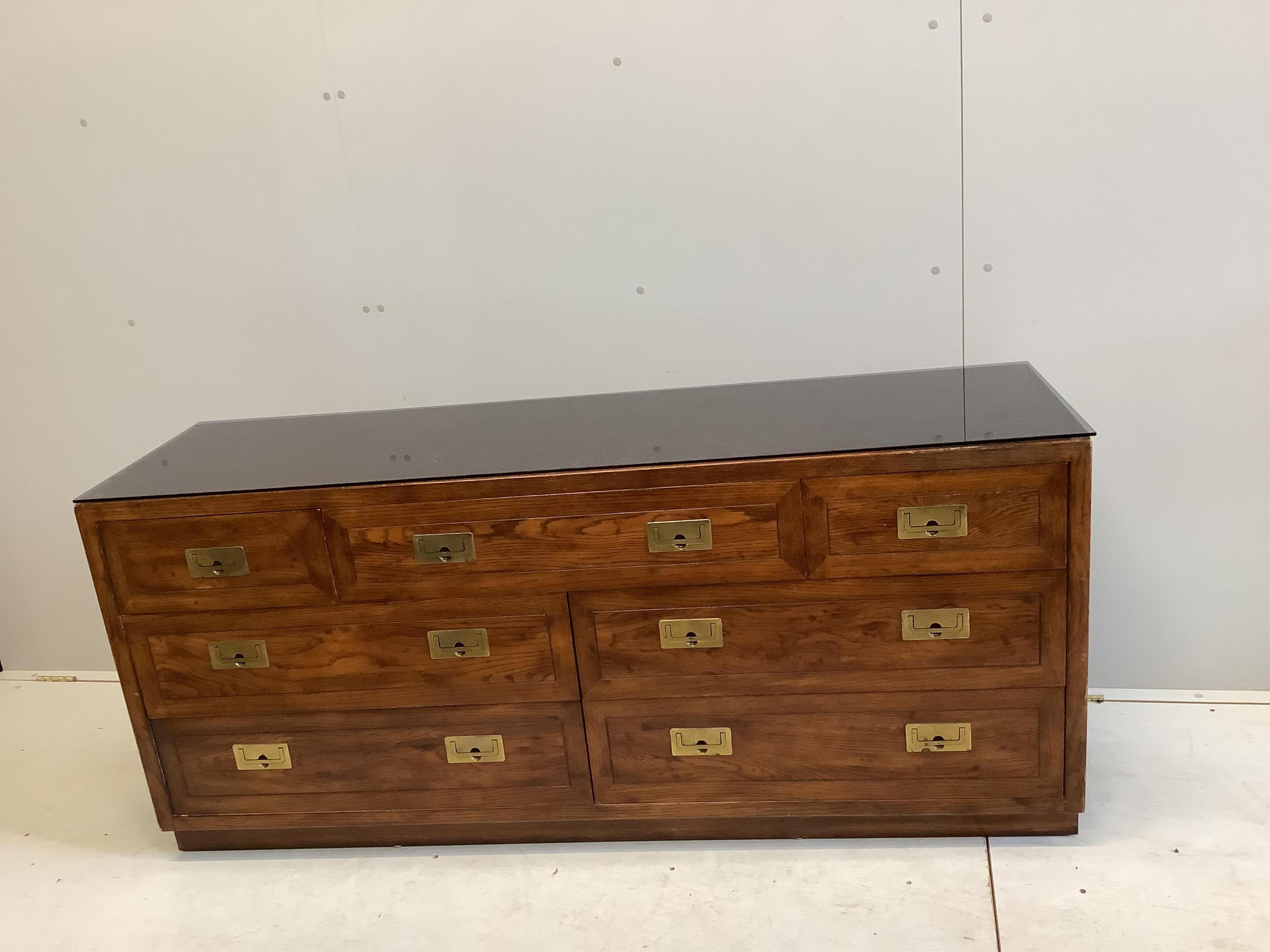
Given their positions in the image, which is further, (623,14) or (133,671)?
(623,14)

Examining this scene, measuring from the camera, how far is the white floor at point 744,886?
1619mm

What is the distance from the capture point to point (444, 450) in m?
1.87

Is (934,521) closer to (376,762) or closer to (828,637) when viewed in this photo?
(828,637)

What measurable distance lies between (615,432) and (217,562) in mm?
699

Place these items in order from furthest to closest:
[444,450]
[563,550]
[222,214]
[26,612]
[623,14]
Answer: [26,612]
[222,214]
[623,14]
[444,450]
[563,550]

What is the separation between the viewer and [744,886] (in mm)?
1751

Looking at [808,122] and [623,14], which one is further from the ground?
[623,14]

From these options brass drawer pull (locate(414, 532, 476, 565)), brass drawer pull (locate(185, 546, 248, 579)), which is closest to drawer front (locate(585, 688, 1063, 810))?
brass drawer pull (locate(414, 532, 476, 565))

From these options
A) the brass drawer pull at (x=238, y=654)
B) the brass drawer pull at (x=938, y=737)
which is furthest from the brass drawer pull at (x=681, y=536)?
the brass drawer pull at (x=238, y=654)

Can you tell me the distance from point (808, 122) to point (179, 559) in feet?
4.45

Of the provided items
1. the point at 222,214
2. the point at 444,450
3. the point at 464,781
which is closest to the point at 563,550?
the point at 444,450

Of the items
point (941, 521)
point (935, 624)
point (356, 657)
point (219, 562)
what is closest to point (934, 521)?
point (941, 521)


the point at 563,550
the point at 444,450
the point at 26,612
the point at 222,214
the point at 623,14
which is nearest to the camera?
the point at 563,550

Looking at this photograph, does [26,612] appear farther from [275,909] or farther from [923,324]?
[923,324]
